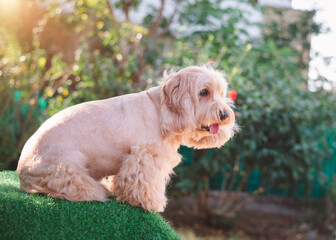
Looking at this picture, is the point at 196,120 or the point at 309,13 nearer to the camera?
the point at 196,120

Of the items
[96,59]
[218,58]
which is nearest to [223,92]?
[218,58]

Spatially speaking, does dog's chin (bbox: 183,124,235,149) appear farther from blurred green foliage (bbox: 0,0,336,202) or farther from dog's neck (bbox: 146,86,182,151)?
blurred green foliage (bbox: 0,0,336,202)

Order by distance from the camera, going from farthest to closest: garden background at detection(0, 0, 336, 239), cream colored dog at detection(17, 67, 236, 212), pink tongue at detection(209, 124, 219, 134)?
garden background at detection(0, 0, 336, 239), pink tongue at detection(209, 124, 219, 134), cream colored dog at detection(17, 67, 236, 212)

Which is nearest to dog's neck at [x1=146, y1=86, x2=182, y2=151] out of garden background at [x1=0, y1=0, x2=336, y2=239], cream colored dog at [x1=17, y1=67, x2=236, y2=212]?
cream colored dog at [x1=17, y1=67, x2=236, y2=212]

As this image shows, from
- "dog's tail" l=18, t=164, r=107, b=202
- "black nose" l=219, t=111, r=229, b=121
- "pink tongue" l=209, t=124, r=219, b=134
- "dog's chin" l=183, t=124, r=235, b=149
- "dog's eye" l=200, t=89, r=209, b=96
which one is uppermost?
"dog's eye" l=200, t=89, r=209, b=96

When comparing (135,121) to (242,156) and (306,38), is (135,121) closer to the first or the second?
(242,156)

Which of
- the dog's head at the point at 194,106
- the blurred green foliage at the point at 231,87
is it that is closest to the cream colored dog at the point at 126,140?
the dog's head at the point at 194,106

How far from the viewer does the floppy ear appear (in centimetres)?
264

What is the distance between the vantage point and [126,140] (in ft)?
8.73

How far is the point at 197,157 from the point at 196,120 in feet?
11.7

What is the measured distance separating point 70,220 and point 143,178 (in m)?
0.55

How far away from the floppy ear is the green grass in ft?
2.12

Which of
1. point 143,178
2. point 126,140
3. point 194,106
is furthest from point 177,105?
point 143,178

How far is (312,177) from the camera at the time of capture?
628 centimetres
